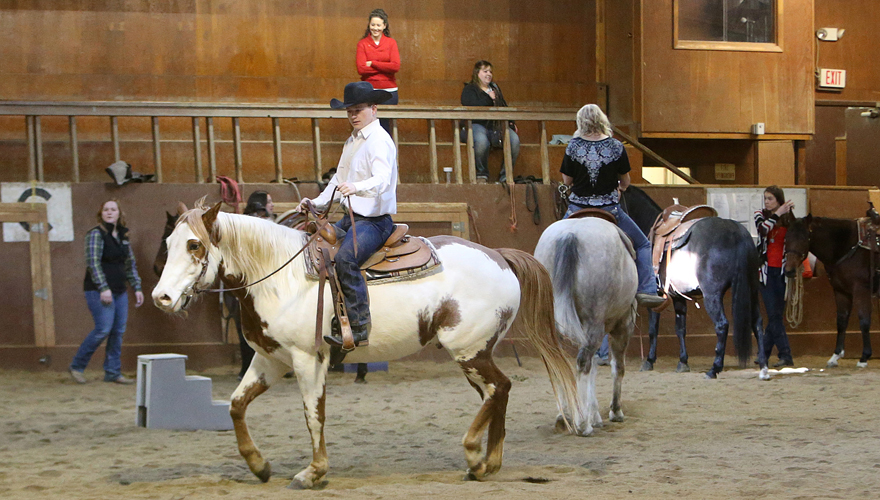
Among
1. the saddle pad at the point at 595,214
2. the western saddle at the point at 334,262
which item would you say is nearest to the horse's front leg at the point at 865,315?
the saddle pad at the point at 595,214

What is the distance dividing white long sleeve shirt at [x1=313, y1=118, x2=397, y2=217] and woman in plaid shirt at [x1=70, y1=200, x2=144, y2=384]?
4391mm

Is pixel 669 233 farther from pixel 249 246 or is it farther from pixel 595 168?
pixel 249 246

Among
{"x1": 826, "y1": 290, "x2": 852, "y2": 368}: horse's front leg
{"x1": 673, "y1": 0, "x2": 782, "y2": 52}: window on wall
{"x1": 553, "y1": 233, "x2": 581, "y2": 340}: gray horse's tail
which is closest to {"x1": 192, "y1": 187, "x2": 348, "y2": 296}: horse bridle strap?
{"x1": 553, "y1": 233, "x2": 581, "y2": 340}: gray horse's tail

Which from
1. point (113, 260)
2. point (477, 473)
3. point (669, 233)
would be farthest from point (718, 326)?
point (113, 260)

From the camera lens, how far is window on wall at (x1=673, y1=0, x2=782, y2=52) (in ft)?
40.1

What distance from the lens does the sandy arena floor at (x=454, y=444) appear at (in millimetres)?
4523

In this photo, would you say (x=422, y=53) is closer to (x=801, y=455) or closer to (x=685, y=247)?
(x=685, y=247)

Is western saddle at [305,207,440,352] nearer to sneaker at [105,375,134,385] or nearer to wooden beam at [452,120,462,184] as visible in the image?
sneaker at [105,375,134,385]

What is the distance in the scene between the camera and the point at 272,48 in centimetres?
1247

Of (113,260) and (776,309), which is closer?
(113,260)

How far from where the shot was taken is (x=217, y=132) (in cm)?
1189

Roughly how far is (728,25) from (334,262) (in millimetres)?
9460

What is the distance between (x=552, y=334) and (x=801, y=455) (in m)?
1.66

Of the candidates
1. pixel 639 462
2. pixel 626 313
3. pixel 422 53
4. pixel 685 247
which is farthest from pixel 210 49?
pixel 639 462
